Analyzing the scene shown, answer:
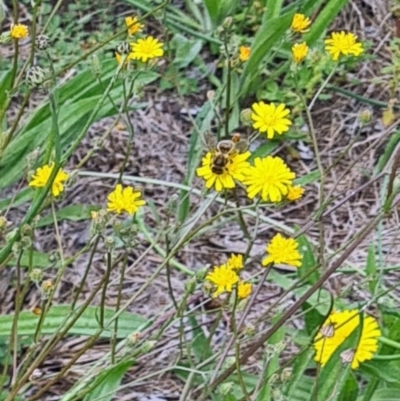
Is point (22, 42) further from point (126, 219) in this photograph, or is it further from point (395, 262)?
point (395, 262)

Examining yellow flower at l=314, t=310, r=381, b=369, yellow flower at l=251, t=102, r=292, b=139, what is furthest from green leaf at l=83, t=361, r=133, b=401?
yellow flower at l=251, t=102, r=292, b=139

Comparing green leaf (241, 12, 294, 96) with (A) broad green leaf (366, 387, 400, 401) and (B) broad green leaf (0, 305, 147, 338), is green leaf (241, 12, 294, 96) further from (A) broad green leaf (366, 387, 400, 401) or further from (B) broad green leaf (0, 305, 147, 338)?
(A) broad green leaf (366, 387, 400, 401)

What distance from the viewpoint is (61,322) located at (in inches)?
59.8

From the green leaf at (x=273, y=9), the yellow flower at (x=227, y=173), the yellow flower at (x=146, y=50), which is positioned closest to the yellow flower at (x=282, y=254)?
the yellow flower at (x=227, y=173)

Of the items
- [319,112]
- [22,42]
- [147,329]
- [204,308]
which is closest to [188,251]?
[204,308]

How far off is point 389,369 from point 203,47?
1.04m

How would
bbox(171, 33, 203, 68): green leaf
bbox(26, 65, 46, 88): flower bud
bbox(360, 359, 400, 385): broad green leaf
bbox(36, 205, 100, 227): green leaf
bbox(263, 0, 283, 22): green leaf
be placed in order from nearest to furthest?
bbox(26, 65, 46, 88): flower bud, bbox(360, 359, 400, 385): broad green leaf, bbox(36, 205, 100, 227): green leaf, bbox(263, 0, 283, 22): green leaf, bbox(171, 33, 203, 68): green leaf

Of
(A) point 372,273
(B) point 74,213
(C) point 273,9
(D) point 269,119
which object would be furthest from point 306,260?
(C) point 273,9

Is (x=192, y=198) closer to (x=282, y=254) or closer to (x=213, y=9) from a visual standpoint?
(x=213, y=9)

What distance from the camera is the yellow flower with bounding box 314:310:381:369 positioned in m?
1.13

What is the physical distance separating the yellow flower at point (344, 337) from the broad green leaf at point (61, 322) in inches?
18.5

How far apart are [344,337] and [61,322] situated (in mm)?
Result: 557

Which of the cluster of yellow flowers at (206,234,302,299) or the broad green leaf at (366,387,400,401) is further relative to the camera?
the broad green leaf at (366,387,400,401)

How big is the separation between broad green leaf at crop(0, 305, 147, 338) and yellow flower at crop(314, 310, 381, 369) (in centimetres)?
47
